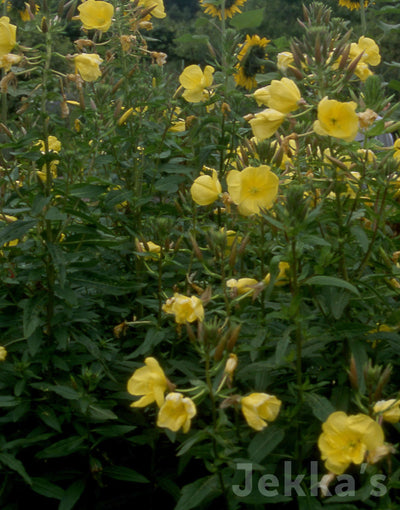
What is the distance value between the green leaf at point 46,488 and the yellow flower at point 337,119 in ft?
4.13

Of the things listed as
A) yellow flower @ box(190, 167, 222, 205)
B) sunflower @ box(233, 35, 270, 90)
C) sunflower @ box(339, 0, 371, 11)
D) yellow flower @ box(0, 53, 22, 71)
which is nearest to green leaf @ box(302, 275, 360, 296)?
yellow flower @ box(190, 167, 222, 205)

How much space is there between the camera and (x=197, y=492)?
5.01 ft

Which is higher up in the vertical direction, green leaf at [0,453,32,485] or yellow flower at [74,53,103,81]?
yellow flower at [74,53,103,81]

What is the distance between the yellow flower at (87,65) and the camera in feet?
6.54

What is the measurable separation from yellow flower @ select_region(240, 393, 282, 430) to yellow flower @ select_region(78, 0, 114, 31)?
143cm

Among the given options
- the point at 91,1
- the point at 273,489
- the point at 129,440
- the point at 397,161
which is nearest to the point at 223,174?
the point at 91,1

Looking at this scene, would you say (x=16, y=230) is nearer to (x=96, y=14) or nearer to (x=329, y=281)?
(x=96, y=14)

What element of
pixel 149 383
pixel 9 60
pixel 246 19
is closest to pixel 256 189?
pixel 149 383

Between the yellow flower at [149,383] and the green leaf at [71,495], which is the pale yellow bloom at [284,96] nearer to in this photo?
the yellow flower at [149,383]

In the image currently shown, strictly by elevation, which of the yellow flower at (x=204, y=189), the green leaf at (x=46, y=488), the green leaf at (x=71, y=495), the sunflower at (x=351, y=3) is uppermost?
the yellow flower at (x=204, y=189)

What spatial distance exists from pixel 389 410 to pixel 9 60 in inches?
56.8

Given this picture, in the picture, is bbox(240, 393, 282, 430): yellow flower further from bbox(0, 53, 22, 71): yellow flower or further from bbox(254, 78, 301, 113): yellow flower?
bbox(0, 53, 22, 71): yellow flower

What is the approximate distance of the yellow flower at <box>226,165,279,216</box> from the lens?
168 centimetres

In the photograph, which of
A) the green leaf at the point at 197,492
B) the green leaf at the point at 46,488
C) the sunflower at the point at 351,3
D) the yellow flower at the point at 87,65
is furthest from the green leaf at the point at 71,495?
the sunflower at the point at 351,3
